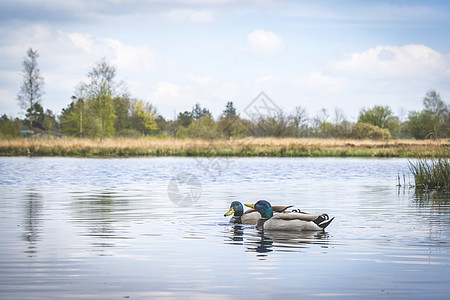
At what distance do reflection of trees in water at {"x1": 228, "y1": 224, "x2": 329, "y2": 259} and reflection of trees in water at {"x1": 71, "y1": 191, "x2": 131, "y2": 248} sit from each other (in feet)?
6.49

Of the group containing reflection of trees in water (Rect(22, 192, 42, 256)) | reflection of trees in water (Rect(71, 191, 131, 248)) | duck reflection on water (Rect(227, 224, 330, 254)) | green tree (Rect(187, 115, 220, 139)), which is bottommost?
duck reflection on water (Rect(227, 224, 330, 254))

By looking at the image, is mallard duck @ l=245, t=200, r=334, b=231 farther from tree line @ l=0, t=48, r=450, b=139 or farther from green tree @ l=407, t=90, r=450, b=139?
green tree @ l=407, t=90, r=450, b=139

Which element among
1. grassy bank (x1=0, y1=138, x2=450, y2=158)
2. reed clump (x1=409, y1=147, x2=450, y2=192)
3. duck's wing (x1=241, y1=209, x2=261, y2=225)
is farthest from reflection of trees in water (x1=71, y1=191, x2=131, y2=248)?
grassy bank (x1=0, y1=138, x2=450, y2=158)

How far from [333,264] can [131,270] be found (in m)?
2.48

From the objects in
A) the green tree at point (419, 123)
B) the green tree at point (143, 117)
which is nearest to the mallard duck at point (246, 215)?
the green tree at point (419, 123)

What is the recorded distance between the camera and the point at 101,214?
12.8 meters

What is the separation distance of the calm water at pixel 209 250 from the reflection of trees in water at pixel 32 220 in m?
0.02

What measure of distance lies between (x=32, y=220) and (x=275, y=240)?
4970mm

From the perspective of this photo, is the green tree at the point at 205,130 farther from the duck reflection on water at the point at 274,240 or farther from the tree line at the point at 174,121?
the duck reflection on water at the point at 274,240

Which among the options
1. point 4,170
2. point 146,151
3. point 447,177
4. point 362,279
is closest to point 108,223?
point 362,279

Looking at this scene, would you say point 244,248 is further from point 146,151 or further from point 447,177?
point 146,151

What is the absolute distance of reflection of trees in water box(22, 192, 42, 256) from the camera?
8867mm

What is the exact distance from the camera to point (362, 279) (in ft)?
21.7

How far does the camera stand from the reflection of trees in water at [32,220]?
29.1ft
